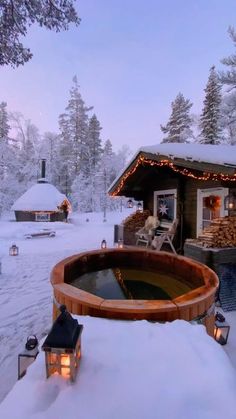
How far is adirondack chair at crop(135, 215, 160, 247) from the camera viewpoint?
30.6 feet

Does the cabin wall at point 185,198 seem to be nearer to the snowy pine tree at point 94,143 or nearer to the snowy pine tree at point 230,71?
the snowy pine tree at point 230,71

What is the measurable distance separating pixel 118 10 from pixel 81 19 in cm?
953

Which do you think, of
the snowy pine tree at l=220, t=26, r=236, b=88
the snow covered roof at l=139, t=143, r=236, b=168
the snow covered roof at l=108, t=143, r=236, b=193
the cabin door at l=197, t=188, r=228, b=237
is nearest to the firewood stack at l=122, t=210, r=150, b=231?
the cabin door at l=197, t=188, r=228, b=237

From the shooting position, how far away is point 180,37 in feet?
58.0

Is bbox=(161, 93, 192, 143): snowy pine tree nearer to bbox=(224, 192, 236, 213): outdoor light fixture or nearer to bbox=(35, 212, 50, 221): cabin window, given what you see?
bbox=(35, 212, 50, 221): cabin window

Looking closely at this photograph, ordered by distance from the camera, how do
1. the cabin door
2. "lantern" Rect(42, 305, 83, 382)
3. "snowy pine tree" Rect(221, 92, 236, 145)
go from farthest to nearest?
"snowy pine tree" Rect(221, 92, 236, 145) → the cabin door → "lantern" Rect(42, 305, 83, 382)

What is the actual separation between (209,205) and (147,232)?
280 centimetres

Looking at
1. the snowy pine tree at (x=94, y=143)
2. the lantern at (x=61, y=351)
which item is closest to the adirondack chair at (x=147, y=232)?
the lantern at (x=61, y=351)

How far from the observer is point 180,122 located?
25.9 m

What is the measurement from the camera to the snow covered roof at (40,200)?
21.8m

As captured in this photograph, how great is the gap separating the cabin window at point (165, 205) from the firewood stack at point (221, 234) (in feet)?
9.21

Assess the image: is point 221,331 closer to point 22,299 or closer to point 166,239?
point 22,299

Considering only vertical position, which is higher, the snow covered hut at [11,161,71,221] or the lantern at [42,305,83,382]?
the snow covered hut at [11,161,71,221]

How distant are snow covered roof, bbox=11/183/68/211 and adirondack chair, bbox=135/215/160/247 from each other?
13.8m
